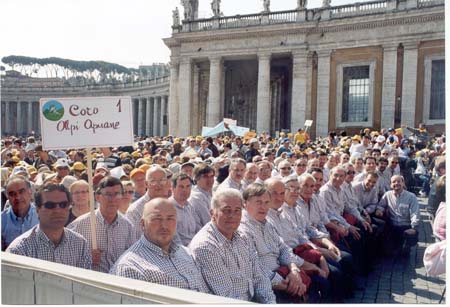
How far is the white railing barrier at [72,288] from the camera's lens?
3.20 meters

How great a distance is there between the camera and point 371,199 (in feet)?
26.6

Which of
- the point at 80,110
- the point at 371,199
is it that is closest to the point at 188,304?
the point at 80,110

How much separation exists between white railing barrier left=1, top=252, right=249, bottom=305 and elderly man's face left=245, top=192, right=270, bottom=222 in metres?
1.30

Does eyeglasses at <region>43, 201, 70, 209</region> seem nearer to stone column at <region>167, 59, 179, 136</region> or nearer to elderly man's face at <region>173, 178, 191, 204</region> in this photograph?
elderly man's face at <region>173, 178, 191, 204</region>

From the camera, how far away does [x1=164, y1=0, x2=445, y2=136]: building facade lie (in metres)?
20.3

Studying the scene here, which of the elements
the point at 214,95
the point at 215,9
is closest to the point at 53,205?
the point at 214,95

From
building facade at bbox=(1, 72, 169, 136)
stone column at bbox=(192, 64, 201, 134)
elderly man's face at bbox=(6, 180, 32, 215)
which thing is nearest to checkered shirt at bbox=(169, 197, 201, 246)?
elderly man's face at bbox=(6, 180, 32, 215)

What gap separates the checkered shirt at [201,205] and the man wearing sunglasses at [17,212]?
181 centimetres

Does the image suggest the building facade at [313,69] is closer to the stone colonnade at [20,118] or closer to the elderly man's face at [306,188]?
the stone colonnade at [20,118]

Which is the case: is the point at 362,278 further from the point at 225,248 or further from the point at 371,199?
the point at 225,248

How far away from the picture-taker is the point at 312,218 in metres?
6.12

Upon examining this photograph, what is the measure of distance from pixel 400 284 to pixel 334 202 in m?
1.61

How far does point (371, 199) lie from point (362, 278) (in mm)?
2307

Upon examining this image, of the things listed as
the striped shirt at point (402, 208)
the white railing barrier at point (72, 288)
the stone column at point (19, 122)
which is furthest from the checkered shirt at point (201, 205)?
the stone column at point (19, 122)
